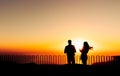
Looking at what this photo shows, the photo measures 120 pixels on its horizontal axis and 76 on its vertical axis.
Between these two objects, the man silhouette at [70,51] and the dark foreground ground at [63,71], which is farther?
the man silhouette at [70,51]

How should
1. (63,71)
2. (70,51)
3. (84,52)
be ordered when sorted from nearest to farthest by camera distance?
(63,71), (70,51), (84,52)

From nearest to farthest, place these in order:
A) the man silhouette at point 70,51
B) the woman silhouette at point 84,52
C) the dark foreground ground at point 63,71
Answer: the dark foreground ground at point 63,71 → the man silhouette at point 70,51 → the woman silhouette at point 84,52

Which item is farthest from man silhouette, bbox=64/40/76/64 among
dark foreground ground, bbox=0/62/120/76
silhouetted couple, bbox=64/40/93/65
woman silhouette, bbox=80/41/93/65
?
woman silhouette, bbox=80/41/93/65

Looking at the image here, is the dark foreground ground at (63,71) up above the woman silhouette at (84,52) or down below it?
below

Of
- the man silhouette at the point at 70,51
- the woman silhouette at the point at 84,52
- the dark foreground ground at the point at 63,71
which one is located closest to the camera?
the dark foreground ground at the point at 63,71

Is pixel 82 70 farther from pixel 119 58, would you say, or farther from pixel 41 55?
pixel 41 55

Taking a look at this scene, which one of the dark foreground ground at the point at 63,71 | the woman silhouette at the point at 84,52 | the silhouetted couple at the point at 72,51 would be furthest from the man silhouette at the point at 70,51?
the woman silhouette at the point at 84,52

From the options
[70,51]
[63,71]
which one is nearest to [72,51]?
[70,51]

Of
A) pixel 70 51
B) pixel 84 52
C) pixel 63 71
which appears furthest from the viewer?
pixel 84 52

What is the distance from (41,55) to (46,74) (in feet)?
41.7

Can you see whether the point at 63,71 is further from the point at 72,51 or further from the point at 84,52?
the point at 84,52

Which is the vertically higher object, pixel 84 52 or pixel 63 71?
pixel 84 52

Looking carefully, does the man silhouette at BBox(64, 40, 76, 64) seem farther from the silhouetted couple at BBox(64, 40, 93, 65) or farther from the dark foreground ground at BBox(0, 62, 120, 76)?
the dark foreground ground at BBox(0, 62, 120, 76)

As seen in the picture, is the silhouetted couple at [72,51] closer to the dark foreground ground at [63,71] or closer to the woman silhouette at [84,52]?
the woman silhouette at [84,52]
